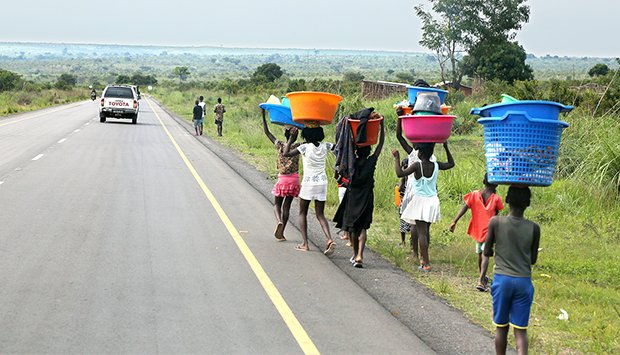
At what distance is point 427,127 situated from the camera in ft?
30.3

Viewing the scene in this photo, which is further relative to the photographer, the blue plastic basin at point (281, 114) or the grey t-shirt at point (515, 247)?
the blue plastic basin at point (281, 114)

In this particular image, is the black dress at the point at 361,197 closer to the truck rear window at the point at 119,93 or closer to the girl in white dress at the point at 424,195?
the girl in white dress at the point at 424,195

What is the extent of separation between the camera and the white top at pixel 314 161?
10.7m

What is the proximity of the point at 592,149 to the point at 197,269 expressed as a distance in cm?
906

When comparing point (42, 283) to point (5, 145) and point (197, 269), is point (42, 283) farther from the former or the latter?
point (5, 145)

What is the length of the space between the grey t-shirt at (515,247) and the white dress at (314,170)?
4695 millimetres

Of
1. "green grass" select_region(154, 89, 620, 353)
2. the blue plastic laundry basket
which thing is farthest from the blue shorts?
"green grass" select_region(154, 89, 620, 353)

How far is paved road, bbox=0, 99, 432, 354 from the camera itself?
6691 millimetres

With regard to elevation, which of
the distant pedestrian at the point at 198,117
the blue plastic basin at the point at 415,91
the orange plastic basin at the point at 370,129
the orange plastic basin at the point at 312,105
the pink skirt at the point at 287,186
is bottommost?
the distant pedestrian at the point at 198,117

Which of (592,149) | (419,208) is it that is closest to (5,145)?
(592,149)

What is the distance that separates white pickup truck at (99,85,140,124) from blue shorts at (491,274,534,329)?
3835 centimetres

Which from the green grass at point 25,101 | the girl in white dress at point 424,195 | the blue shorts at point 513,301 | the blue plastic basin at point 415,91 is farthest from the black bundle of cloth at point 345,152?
the green grass at point 25,101

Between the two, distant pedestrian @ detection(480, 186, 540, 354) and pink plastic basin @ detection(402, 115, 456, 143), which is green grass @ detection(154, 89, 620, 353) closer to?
distant pedestrian @ detection(480, 186, 540, 354)

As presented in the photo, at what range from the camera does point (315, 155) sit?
10.7m
